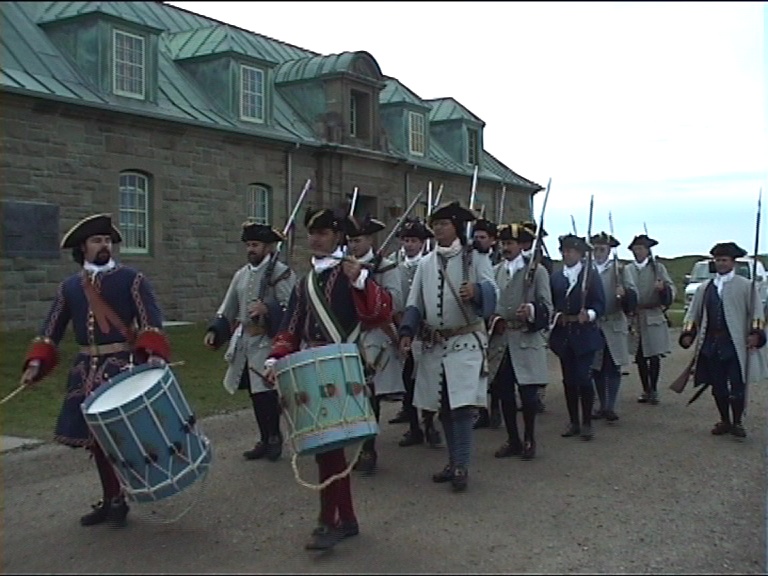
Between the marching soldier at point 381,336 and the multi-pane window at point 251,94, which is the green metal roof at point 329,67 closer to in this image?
the multi-pane window at point 251,94

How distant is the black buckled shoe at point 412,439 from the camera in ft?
25.8

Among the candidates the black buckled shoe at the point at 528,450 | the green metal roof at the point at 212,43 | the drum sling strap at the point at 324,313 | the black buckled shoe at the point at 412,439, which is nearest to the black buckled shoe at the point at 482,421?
the black buckled shoe at the point at 412,439

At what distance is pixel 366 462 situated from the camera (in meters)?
6.80

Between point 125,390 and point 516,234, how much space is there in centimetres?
407

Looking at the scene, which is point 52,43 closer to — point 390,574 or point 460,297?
point 460,297

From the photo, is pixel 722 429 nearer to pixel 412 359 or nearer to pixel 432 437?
pixel 432 437

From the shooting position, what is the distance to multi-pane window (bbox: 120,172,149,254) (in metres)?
16.2

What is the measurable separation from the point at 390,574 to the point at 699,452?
4.02 metres

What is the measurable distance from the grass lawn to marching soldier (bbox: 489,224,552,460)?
2.60m

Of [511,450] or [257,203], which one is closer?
[511,450]

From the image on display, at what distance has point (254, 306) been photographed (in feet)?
23.4

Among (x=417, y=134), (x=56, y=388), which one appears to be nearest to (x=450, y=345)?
(x=56, y=388)

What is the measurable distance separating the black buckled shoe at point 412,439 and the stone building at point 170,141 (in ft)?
28.3

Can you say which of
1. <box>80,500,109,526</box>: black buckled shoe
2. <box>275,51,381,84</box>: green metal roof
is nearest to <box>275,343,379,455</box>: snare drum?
<box>80,500,109,526</box>: black buckled shoe
